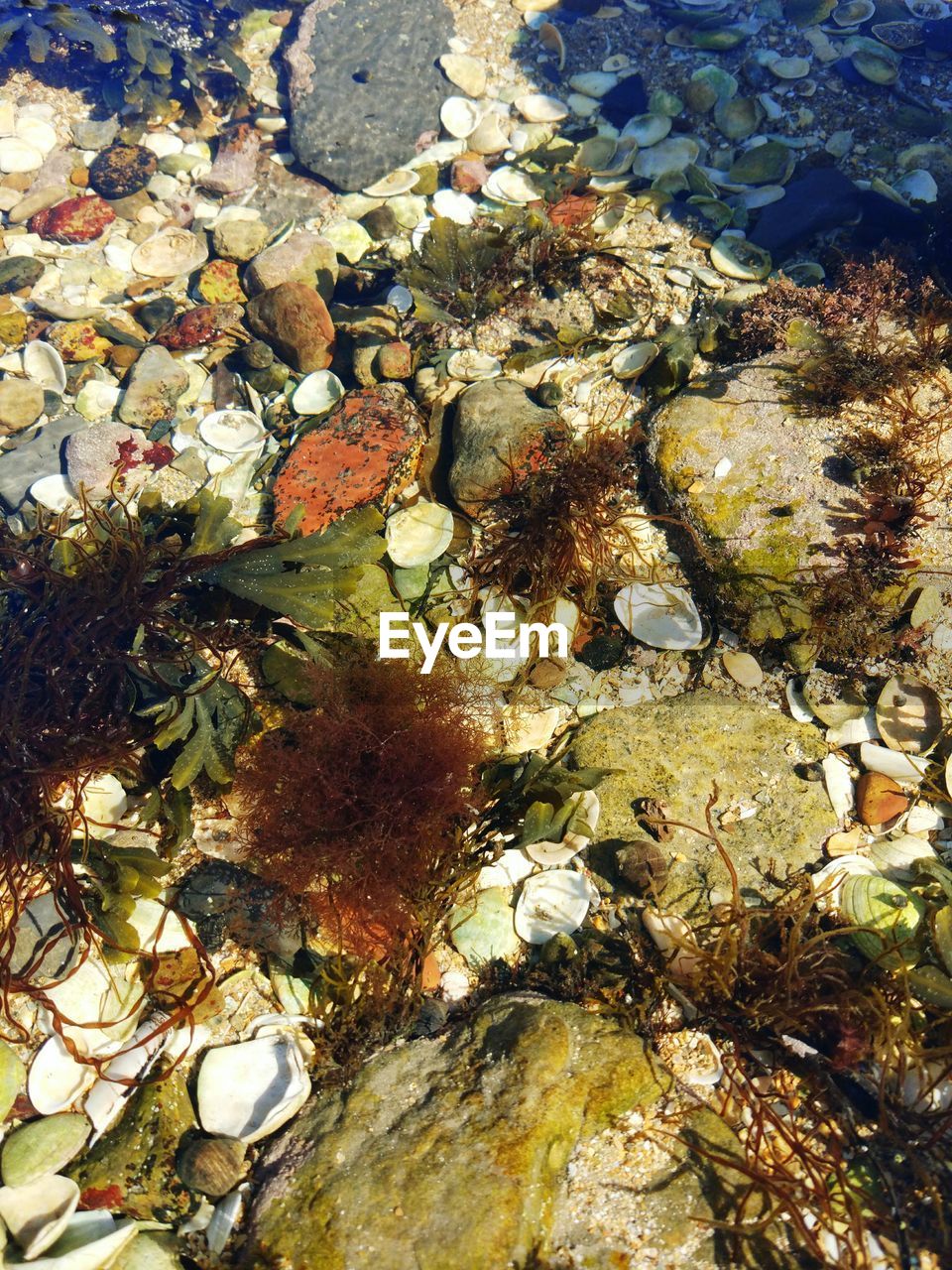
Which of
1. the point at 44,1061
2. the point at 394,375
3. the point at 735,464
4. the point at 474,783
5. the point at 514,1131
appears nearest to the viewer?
the point at 514,1131

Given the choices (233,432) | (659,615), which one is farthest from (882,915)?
(233,432)

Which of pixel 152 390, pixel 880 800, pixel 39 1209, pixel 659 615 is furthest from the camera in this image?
pixel 152 390

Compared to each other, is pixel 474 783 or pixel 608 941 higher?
pixel 474 783

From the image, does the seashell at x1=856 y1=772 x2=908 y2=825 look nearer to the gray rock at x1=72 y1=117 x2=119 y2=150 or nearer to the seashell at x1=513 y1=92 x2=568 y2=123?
the seashell at x1=513 y1=92 x2=568 y2=123

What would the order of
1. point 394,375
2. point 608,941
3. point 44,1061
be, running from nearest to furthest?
1. point 44,1061
2. point 608,941
3. point 394,375

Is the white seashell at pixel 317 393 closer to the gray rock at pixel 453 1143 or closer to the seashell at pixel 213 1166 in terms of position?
the gray rock at pixel 453 1143

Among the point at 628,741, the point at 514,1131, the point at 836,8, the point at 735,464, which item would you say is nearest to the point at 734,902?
the point at 628,741

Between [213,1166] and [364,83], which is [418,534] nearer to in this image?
[213,1166]

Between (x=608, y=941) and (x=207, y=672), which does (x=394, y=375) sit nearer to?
(x=207, y=672)
